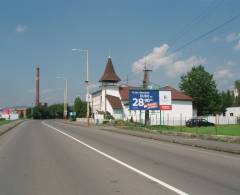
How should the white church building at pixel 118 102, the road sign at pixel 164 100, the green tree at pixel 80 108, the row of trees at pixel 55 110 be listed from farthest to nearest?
the row of trees at pixel 55 110
the green tree at pixel 80 108
the white church building at pixel 118 102
the road sign at pixel 164 100

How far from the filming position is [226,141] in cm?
2789

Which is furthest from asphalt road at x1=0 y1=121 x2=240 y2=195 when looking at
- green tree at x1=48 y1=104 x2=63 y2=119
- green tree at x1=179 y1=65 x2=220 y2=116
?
green tree at x1=48 y1=104 x2=63 y2=119

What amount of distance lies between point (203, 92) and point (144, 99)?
5742cm

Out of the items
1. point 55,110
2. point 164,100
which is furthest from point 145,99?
point 55,110

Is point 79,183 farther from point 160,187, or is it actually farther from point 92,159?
point 92,159

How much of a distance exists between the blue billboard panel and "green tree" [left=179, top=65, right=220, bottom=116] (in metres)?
55.7

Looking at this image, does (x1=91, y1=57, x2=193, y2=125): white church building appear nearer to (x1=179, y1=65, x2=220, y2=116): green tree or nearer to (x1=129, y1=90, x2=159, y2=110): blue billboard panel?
(x1=179, y1=65, x2=220, y2=116): green tree

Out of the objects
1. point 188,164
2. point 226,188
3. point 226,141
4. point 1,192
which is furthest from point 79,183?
point 226,141

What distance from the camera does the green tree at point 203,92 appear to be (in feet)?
357

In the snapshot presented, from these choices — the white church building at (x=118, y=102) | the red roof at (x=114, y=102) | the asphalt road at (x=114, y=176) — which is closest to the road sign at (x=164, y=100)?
the white church building at (x=118, y=102)

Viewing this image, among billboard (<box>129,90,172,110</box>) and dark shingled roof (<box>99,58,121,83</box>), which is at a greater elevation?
dark shingled roof (<box>99,58,121,83</box>)

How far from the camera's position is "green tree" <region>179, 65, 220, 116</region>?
108875mm

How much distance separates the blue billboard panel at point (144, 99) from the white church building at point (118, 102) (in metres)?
24.6

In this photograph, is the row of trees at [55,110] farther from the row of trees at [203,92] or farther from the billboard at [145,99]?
the billboard at [145,99]
